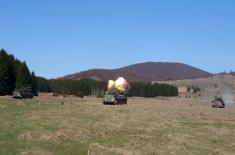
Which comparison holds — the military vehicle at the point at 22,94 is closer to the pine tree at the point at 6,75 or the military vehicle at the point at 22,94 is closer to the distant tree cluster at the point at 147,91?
the pine tree at the point at 6,75

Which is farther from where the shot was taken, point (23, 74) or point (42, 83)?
point (42, 83)

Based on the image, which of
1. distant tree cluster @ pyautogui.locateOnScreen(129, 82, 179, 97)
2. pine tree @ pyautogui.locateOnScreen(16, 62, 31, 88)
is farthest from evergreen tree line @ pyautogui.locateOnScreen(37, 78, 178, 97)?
pine tree @ pyautogui.locateOnScreen(16, 62, 31, 88)

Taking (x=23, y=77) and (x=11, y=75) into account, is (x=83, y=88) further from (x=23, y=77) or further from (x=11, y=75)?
(x=11, y=75)

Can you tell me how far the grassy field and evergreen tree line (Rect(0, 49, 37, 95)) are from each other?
53.1 metres

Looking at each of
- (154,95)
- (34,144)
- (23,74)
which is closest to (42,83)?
(154,95)

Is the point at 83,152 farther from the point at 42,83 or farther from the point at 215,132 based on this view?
the point at 42,83

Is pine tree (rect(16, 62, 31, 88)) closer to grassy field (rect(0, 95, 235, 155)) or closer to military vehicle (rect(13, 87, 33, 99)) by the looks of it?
military vehicle (rect(13, 87, 33, 99))

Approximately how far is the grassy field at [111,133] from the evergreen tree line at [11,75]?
174 feet

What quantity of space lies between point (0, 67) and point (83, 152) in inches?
3005

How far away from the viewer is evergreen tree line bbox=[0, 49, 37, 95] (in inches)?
4376

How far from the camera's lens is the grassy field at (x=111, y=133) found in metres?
38.8

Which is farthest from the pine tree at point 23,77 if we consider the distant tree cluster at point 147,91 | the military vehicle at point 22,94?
the distant tree cluster at point 147,91

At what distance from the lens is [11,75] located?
374ft

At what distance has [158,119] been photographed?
54.8m
